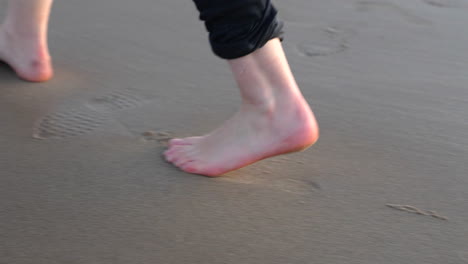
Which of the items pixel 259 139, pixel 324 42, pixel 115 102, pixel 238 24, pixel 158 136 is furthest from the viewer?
pixel 324 42

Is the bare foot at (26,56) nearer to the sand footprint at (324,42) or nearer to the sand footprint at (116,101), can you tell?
the sand footprint at (116,101)

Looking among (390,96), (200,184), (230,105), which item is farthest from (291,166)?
(390,96)

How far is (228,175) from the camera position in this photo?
1215 mm

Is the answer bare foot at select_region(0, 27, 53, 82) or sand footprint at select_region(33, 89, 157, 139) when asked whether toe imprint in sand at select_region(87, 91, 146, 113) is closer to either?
sand footprint at select_region(33, 89, 157, 139)

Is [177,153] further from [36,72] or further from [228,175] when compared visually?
[36,72]

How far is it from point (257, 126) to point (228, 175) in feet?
0.40

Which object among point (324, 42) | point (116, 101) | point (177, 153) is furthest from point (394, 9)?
point (177, 153)

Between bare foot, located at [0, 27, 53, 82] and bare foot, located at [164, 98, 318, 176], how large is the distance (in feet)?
1.90

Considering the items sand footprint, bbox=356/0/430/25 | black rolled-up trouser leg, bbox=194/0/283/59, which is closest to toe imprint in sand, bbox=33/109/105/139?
black rolled-up trouser leg, bbox=194/0/283/59

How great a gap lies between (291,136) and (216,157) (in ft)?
0.54

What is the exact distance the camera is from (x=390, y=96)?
1582 millimetres

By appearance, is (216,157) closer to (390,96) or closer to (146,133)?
(146,133)

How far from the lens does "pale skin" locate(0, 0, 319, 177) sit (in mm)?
1134

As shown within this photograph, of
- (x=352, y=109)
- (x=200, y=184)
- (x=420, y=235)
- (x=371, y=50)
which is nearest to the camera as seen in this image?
(x=420, y=235)
